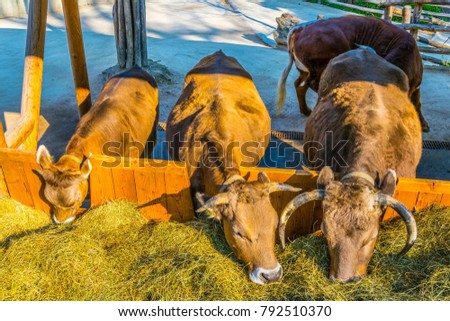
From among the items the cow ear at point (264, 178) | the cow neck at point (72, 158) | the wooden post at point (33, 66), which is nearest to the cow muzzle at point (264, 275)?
the cow ear at point (264, 178)

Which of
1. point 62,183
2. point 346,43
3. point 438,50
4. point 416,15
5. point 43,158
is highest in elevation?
point 346,43

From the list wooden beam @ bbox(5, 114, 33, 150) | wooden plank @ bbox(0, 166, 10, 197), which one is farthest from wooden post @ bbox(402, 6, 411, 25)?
wooden plank @ bbox(0, 166, 10, 197)

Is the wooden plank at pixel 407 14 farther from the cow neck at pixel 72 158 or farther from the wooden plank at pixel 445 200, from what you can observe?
the cow neck at pixel 72 158

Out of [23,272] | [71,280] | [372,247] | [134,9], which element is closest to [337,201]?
[372,247]

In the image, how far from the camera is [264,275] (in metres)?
3.54

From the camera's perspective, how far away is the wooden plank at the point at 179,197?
4.18 meters

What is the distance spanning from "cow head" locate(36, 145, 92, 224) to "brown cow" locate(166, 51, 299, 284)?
116cm

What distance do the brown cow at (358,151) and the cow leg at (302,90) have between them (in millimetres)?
1631

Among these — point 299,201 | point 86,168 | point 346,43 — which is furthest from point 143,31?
point 299,201

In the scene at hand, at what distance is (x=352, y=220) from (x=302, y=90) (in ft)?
17.2

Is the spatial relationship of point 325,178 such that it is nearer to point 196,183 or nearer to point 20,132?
point 196,183

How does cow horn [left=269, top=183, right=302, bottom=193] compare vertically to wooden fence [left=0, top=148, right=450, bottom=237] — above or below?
above

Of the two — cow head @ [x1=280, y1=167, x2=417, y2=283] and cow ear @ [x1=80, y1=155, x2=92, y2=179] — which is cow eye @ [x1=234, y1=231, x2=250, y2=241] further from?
cow ear @ [x1=80, y1=155, x2=92, y2=179]

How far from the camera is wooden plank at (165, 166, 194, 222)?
4.18 meters
